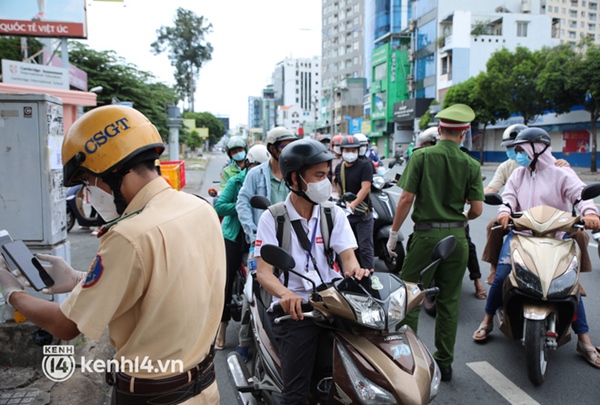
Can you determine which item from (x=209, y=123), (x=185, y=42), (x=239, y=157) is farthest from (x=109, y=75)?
(x=209, y=123)

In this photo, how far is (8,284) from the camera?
1.76 meters

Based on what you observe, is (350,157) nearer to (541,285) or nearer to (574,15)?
(541,285)

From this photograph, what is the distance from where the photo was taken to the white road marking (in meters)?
3.57

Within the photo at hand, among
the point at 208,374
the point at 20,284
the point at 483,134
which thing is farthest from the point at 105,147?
the point at 483,134

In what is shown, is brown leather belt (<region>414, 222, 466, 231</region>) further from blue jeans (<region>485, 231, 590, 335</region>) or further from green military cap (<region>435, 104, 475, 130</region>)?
green military cap (<region>435, 104, 475, 130</region>)

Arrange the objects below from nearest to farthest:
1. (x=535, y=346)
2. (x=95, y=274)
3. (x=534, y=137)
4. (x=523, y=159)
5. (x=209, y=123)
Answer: (x=95, y=274)
(x=535, y=346)
(x=534, y=137)
(x=523, y=159)
(x=209, y=123)

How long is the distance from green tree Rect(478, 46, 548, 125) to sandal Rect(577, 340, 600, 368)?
26.6 m

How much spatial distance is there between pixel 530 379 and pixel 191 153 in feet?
199

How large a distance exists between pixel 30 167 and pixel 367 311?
2943mm

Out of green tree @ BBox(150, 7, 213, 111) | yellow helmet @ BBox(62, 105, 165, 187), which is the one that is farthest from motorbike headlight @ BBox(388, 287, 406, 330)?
green tree @ BBox(150, 7, 213, 111)

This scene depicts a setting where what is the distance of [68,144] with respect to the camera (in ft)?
5.76

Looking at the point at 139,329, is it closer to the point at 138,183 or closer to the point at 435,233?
the point at 138,183

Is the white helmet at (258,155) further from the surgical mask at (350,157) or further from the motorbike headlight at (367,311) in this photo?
the motorbike headlight at (367,311)

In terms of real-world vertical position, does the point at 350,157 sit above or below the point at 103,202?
above
